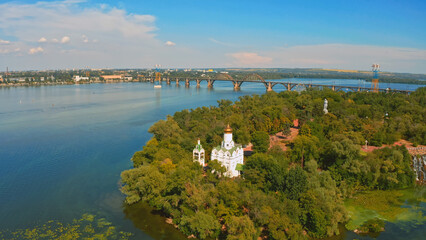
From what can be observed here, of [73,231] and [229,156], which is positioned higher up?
[229,156]

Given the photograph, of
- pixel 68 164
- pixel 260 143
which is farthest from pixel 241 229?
pixel 68 164

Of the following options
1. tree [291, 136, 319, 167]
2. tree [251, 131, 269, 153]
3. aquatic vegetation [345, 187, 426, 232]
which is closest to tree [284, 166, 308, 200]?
aquatic vegetation [345, 187, 426, 232]

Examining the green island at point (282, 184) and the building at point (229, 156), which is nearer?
the green island at point (282, 184)

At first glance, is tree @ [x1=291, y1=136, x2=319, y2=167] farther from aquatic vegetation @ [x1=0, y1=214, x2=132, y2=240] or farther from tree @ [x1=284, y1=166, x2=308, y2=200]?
aquatic vegetation @ [x1=0, y1=214, x2=132, y2=240]

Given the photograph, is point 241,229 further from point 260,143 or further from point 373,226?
point 260,143

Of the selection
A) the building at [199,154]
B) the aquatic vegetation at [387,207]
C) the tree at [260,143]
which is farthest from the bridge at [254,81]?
the building at [199,154]

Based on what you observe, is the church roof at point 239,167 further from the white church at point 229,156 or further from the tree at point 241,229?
the tree at point 241,229

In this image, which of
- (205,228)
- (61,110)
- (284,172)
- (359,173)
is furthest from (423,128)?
(61,110)
